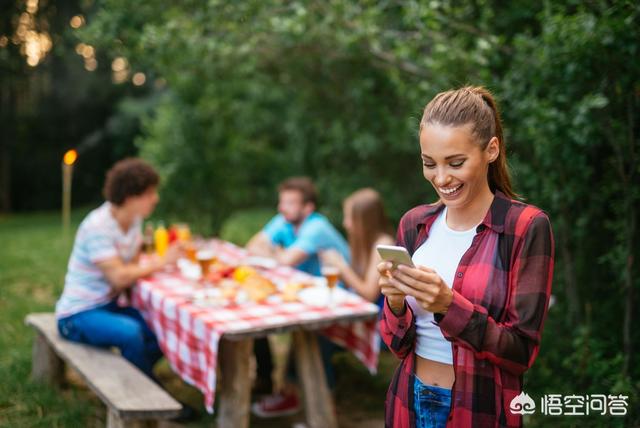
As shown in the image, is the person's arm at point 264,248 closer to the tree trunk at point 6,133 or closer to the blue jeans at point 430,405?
the blue jeans at point 430,405

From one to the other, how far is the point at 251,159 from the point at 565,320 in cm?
515

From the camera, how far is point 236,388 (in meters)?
3.35

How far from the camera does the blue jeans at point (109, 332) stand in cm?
361

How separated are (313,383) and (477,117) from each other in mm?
2366

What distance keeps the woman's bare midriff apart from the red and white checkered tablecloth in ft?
4.50

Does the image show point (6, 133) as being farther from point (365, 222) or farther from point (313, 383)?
point (313, 383)

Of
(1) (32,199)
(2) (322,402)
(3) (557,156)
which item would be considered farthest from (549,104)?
(1) (32,199)

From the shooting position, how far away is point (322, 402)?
361cm

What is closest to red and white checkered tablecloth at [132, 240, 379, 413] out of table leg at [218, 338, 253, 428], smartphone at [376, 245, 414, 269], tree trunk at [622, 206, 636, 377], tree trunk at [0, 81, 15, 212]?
table leg at [218, 338, 253, 428]

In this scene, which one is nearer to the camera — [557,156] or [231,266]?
[557,156]

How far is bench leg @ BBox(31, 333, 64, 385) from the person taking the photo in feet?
13.1

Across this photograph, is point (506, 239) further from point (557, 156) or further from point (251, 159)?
point (251, 159)

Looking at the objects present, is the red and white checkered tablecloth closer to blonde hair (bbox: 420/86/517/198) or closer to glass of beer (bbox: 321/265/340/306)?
glass of beer (bbox: 321/265/340/306)

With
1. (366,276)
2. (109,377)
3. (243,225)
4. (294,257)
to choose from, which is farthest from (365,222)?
(243,225)
